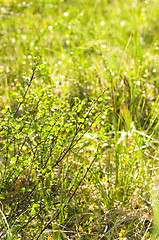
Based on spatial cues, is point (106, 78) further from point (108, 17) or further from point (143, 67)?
point (108, 17)

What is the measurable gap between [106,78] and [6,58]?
1.48m

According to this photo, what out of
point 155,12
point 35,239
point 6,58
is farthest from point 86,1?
point 35,239

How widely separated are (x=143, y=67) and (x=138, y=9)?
2687 millimetres

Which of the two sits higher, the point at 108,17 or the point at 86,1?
the point at 86,1

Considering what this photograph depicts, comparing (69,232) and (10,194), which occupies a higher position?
(10,194)

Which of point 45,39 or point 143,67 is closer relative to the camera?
point 143,67

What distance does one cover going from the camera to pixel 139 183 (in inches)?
79.4

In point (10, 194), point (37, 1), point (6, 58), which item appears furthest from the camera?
point (37, 1)

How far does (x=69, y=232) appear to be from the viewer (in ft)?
6.27

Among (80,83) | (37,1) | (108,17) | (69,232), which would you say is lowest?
(69,232)

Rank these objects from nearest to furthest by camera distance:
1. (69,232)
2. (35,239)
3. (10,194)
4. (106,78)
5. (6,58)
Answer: (35,239), (69,232), (10,194), (106,78), (6,58)

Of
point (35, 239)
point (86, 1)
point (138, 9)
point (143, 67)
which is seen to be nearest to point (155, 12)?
point (138, 9)

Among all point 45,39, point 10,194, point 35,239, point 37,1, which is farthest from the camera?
point 37,1

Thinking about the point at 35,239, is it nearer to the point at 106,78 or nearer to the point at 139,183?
the point at 139,183
